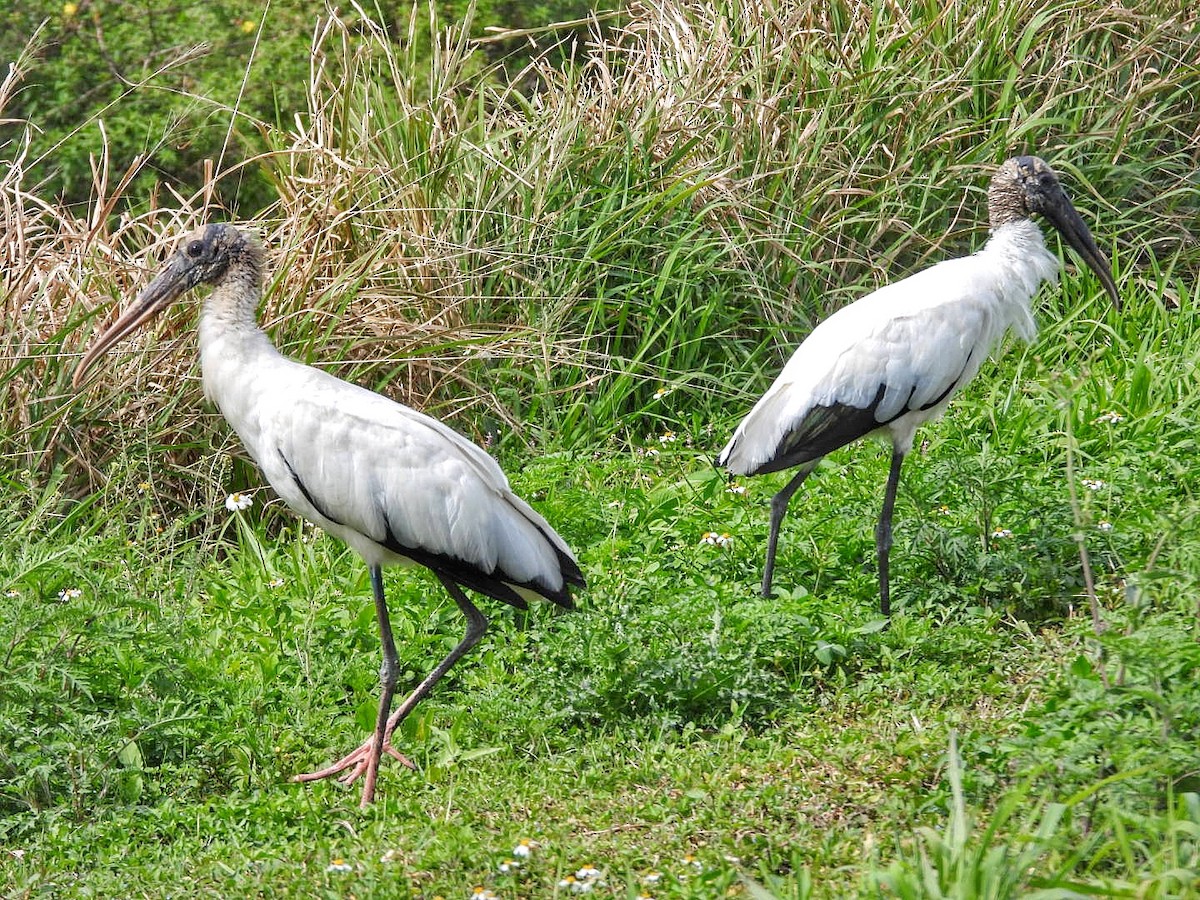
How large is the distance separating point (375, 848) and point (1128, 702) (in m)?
1.65

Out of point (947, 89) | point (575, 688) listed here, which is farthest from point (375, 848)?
point (947, 89)

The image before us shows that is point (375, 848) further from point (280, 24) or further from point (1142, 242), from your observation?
point (280, 24)

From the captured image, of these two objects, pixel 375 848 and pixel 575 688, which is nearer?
pixel 375 848

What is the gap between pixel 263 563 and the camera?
5.30m

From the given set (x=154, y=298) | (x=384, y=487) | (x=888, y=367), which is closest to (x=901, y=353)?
(x=888, y=367)

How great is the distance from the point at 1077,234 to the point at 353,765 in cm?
299

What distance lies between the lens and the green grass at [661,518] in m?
3.26

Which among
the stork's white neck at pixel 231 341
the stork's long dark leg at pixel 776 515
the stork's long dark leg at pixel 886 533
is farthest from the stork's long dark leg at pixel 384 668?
the stork's long dark leg at pixel 886 533

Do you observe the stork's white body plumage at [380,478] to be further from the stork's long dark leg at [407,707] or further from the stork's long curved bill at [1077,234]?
the stork's long curved bill at [1077,234]

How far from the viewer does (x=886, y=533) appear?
4.64 meters

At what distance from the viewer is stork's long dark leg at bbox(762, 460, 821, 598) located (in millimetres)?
4656

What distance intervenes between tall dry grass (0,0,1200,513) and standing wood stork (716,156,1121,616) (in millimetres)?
1286

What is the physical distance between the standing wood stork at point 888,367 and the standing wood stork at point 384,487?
2.76ft

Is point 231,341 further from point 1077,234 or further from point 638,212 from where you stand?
point 1077,234
